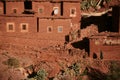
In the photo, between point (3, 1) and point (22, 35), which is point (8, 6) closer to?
point (3, 1)

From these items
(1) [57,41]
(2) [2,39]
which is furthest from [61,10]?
(2) [2,39]

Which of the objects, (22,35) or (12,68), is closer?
(12,68)

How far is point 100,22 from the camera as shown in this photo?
51.8 m

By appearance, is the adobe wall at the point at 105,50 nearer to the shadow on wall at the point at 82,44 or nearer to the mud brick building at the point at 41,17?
the shadow on wall at the point at 82,44

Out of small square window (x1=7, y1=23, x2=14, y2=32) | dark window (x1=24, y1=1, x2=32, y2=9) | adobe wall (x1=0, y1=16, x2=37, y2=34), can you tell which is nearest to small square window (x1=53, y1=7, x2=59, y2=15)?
dark window (x1=24, y1=1, x2=32, y2=9)

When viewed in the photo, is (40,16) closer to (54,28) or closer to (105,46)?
(54,28)

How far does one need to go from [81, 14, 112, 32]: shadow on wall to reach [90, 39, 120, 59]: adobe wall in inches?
194

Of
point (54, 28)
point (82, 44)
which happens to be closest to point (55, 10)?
point (54, 28)

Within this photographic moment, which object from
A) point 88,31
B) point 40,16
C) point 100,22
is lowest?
point 88,31

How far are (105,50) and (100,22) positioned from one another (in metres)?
6.80

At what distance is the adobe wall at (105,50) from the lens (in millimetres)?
45688

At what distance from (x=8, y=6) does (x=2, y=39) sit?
5.43 m

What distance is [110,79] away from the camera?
40375 mm

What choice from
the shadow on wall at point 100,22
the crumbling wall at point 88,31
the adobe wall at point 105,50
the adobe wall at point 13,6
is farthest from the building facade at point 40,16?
the adobe wall at point 105,50
